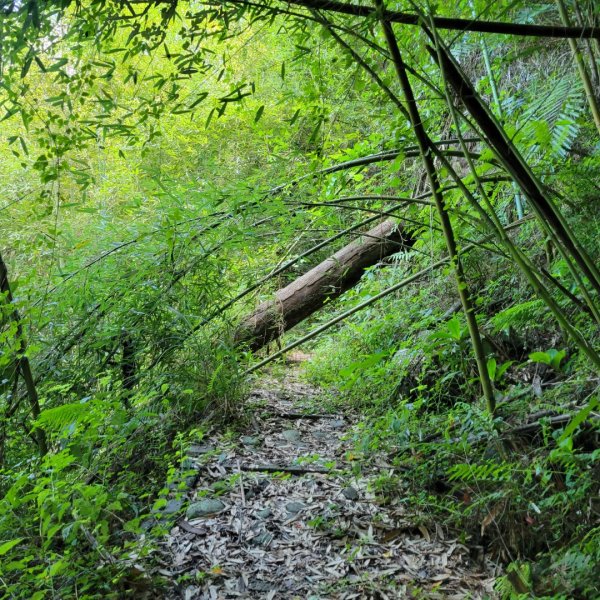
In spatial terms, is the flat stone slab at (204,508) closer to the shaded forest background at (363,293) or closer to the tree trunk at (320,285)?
the shaded forest background at (363,293)

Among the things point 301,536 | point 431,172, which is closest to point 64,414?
point 301,536

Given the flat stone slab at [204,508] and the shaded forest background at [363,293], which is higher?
the shaded forest background at [363,293]

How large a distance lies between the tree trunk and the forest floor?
106 cm

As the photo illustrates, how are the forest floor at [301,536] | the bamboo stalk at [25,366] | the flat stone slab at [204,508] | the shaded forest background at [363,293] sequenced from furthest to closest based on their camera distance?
the flat stone slab at [204,508]
the bamboo stalk at [25,366]
the forest floor at [301,536]
the shaded forest background at [363,293]

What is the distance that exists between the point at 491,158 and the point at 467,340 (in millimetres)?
1128

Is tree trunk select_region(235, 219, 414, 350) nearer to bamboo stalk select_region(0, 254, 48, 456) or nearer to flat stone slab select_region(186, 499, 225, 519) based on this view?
flat stone slab select_region(186, 499, 225, 519)

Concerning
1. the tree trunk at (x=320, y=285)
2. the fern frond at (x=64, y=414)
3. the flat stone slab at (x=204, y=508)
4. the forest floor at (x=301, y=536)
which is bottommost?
the forest floor at (x=301, y=536)

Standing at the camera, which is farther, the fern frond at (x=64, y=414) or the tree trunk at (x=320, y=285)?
the tree trunk at (x=320, y=285)

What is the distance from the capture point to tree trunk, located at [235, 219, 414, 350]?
3830mm

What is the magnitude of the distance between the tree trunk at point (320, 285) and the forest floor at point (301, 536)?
1058 mm

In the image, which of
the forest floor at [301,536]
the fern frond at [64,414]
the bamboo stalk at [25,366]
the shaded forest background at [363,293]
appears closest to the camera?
the shaded forest background at [363,293]

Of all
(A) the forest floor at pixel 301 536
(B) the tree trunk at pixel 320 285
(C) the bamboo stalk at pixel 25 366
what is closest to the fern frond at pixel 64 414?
(C) the bamboo stalk at pixel 25 366

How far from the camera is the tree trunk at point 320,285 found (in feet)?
12.6

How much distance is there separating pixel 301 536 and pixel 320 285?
2.15 m
